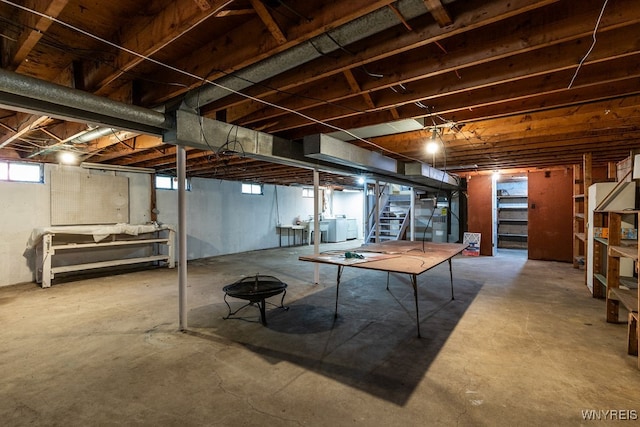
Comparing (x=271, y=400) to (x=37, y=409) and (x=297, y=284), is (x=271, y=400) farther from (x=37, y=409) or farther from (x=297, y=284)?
(x=297, y=284)

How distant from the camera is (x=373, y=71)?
246 centimetres

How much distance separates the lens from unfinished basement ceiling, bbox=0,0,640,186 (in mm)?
1628

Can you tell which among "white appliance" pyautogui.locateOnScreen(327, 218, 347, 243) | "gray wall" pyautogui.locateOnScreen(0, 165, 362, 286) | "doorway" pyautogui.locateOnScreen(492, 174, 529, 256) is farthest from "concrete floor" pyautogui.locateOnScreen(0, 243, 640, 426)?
"white appliance" pyautogui.locateOnScreen(327, 218, 347, 243)

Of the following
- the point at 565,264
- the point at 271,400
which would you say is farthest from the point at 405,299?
the point at 565,264

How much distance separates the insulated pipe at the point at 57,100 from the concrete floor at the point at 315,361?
6.58 ft

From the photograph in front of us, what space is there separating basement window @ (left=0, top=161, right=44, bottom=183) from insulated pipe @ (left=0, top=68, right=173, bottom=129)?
14.8ft

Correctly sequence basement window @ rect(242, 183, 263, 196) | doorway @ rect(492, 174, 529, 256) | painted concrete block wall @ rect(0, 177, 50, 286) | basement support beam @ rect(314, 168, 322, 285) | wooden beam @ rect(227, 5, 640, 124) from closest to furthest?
wooden beam @ rect(227, 5, 640, 124)
basement support beam @ rect(314, 168, 322, 285)
painted concrete block wall @ rect(0, 177, 50, 286)
basement window @ rect(242, 183, 263, 196)
doorway @ rect(492, 174, 529, 256)

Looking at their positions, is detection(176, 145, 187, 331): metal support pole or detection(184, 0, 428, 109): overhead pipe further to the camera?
detection(176, 145, 187, 331): metal support pole

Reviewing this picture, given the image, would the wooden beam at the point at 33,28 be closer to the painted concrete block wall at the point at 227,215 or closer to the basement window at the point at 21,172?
the basement window at the point at 21,172

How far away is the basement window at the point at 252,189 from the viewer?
9336mm

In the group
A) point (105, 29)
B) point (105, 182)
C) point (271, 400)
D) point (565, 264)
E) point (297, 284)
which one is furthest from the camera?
point (565, 264)

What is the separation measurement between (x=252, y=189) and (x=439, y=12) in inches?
337

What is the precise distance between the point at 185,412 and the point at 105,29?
8.09 feet

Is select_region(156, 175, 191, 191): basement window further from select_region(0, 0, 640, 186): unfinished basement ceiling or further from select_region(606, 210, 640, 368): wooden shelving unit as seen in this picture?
select_region(606, 210, 640, 368): wooden shelving unit
